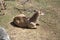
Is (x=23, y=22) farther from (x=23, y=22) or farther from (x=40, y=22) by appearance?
(x=40, y=22)

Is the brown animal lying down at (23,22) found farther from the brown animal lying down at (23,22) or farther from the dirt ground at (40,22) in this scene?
the dirt ground at (40,22)

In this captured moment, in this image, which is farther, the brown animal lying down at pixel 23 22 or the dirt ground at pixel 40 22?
the brown animal lying down at pixel 23 22

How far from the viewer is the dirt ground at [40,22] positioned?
25.1 feet

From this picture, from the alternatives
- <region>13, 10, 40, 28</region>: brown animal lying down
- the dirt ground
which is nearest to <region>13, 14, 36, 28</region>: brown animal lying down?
<region>13, 10, 40, 28</region>: brown animal lying down

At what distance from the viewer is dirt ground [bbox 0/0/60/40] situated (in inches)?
302

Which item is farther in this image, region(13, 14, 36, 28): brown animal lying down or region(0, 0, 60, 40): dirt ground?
region(13, 14, 36, 28): brown animal lying down

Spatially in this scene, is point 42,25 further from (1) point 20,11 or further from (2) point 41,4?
(2) point 41,4

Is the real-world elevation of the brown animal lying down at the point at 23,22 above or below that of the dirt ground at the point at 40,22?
above

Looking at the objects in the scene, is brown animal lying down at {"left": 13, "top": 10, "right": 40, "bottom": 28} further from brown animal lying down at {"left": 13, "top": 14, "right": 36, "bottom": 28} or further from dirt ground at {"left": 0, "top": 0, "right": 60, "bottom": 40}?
dirt ground at {"left": 0, "top": 0, "right": 60, "bottom": 40}

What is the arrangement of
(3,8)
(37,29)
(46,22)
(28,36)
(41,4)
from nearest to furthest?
(28,36), (37,29), (46,22), (3,8), (41,4)

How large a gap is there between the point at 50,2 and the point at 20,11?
8.31 feet

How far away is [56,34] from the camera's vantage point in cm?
800

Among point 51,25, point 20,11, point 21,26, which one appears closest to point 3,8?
point 20,11

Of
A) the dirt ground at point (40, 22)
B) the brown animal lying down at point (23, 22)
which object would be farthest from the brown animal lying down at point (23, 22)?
the dirt ground at point (40, 22)
